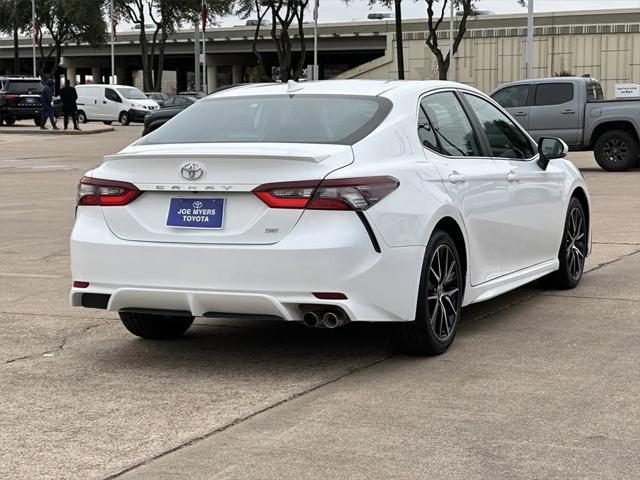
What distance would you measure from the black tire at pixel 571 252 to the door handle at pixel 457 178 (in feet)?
6.53

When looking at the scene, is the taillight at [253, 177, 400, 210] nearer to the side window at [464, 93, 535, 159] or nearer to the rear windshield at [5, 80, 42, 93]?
the side window at [464, 93, 535, 159]

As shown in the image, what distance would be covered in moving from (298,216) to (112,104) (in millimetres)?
44428

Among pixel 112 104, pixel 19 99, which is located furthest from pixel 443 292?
pixel 112 104

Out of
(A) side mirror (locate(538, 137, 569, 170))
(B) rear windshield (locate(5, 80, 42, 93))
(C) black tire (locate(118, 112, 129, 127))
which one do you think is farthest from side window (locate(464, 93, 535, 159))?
(C) black tire (locate(118, 112, 129, 127))

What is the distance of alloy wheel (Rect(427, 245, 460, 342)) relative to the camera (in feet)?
19.9

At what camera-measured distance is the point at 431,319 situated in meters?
6.06

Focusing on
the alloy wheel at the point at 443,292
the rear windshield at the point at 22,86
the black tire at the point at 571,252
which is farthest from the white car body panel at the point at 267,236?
the rear windshield at the point at 22,86

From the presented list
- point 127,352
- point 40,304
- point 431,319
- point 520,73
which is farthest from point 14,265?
point 520,73

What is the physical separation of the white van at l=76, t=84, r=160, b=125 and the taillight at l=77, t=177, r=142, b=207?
140 feet

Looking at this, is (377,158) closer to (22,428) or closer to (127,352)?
(127,352)

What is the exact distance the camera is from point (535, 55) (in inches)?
2714

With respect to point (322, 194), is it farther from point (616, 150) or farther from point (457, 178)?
point (616, 150)

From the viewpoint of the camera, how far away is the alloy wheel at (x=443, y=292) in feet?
19.9

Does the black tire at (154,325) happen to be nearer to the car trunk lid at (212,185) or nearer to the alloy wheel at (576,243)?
the car trunk lid at (212,185)
